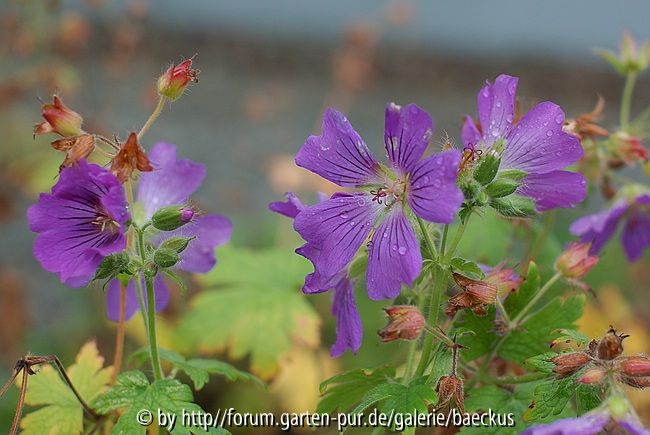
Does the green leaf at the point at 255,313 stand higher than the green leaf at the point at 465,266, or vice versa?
the green leaf at the point at 255,313

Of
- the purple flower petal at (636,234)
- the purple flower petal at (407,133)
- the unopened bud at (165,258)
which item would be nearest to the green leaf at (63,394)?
the unopened bud at (165,258)

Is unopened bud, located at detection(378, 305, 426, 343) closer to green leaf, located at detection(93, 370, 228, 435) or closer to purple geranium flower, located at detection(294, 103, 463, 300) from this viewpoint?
purple geranium flower, located at detection(294, 103, 463, 300)

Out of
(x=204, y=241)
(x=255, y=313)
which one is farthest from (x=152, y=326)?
(x=255, y=313)

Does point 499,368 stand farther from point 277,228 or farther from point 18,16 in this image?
point 18,16

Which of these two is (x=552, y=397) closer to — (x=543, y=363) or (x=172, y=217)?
(x=543, y=363)

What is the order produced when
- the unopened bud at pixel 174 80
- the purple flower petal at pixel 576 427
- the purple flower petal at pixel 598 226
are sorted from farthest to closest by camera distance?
the purple flower petal at pixel 598 226, the unopened bud at pixel 174 80, the purple flower petal at pixel 576 427

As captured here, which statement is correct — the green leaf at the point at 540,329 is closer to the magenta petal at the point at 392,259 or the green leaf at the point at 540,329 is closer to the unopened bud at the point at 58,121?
the magenta petal at the point at 392,259
